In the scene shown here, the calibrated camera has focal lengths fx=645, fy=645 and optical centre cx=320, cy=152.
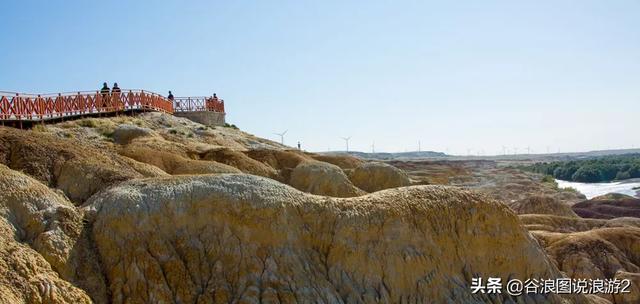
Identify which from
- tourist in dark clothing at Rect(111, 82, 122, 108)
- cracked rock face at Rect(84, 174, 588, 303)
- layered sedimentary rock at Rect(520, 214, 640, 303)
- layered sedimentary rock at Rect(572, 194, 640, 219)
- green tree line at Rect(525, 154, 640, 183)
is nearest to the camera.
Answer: cracked rock face at Rect(84, 174, 588, 303)

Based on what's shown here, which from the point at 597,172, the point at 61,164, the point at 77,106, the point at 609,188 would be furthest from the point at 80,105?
the point at 597,172

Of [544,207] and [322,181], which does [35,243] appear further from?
[544,207]

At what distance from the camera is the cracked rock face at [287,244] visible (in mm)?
16312

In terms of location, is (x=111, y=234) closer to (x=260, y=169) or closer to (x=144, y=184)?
(x=144, y=184)

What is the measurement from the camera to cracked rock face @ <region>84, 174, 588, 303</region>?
16.3m

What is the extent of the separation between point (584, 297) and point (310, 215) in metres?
11.2

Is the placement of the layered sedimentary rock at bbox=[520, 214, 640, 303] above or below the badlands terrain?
below

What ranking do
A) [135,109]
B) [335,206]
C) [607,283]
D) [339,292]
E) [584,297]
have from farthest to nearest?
[135,109] → [607,283] → [584,297] → [335,206] → [339,292]

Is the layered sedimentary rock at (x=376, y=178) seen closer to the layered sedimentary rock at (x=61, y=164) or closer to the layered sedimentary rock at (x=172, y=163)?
the layered sedimentary rock at (x=172, y=163)

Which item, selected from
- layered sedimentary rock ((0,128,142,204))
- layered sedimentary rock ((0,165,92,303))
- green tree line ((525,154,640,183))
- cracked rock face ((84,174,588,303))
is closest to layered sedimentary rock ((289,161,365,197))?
cracked rock face ((84,174,588,303))

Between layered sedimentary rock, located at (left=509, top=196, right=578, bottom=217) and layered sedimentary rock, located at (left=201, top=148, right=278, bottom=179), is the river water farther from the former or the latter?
layered sedimentary rock, located at (left=201, top=148, right=278, bottom=179)

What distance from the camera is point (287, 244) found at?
17969mm

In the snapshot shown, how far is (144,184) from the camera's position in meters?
18.2

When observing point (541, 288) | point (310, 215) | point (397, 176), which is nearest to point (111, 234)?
point (310, 215)
